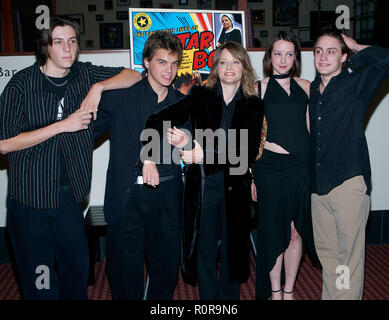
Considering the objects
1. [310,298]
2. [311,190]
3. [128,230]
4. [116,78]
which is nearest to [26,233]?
[128,230]

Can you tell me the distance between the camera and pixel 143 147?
208 cm

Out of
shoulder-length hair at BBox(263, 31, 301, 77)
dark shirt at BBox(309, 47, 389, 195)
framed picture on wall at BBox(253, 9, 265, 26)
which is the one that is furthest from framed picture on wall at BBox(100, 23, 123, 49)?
dark shirt at BBox(309, 47, 389, 195)

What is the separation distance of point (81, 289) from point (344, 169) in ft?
5.37

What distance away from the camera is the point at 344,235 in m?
2.24

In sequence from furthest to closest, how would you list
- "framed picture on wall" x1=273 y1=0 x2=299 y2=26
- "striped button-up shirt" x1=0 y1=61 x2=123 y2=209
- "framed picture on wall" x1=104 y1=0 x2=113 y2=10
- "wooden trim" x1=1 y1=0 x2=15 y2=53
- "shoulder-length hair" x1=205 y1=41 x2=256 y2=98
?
1. "framed picture on wall" x1=273 y1=0 x2=299 y2=26
2. "framed picture on wall" x1=104 y1=0 x2=113 y2=10
3. "wooden trim" x1=1 y1=0 x2=15 y2=53
4. "shoulder-length hair" x1=205 y1=41 x2=256 y2=98
5. "striped button-up shirt" x1=0 y1=61 x2=123 y2=209

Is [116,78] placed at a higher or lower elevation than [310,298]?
higher

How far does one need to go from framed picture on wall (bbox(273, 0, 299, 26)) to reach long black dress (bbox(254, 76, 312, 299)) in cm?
585

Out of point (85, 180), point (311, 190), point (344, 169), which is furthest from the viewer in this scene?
point (311, 190)

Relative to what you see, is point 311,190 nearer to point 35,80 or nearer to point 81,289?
Result: point 81,289

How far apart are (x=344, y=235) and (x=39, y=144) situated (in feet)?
5.83

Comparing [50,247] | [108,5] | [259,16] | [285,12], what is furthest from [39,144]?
[285,12]

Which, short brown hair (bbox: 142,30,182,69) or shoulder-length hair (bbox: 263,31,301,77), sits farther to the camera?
shoulder-length hair (bbox: 263,31,301,77)

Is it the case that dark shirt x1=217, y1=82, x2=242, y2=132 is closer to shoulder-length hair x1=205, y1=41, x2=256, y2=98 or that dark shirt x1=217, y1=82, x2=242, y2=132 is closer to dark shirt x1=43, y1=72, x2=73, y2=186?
shoulder-length hair x1=205, y1=41, x2=256, y2=98

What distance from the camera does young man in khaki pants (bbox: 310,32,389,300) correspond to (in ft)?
7.18
